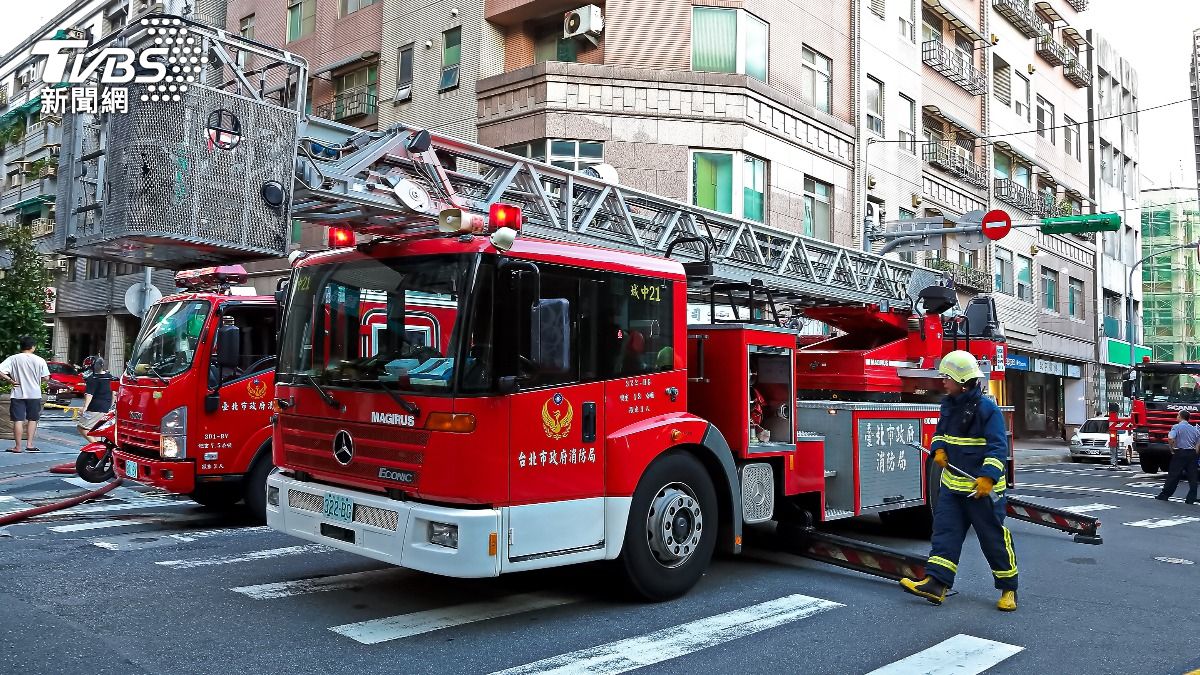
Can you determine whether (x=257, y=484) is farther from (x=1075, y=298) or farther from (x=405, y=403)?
(x=1075, y=298)

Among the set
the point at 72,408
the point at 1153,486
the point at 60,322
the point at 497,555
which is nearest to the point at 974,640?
the point at 497,555

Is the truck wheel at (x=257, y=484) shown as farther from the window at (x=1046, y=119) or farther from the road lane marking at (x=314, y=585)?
the window at (x=1046, y=119)

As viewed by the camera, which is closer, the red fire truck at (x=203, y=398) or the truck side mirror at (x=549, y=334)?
the truck side mirror at (x=549, y=334)

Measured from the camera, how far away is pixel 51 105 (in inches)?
513

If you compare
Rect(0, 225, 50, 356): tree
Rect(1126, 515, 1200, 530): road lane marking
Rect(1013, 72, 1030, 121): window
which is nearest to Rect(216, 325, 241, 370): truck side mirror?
Rect(1126, 515, 1200, 530): road lane marking

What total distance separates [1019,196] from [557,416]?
105 ft

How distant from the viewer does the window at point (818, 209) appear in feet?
73.6

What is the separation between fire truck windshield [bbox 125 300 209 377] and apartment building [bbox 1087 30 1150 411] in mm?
38790

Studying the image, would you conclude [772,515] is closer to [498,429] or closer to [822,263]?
[498,429]

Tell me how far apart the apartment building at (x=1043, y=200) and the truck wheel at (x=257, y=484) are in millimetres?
27326

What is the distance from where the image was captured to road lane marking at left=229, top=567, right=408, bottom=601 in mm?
6512

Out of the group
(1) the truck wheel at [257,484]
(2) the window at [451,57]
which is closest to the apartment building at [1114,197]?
(2) the window at [451,57]

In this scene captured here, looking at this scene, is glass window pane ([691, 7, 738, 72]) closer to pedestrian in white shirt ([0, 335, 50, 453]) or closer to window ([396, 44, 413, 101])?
window ([396, 44, 413, 101])

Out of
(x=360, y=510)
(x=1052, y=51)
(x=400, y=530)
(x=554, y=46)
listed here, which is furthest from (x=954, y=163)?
(x=400, y=530)
